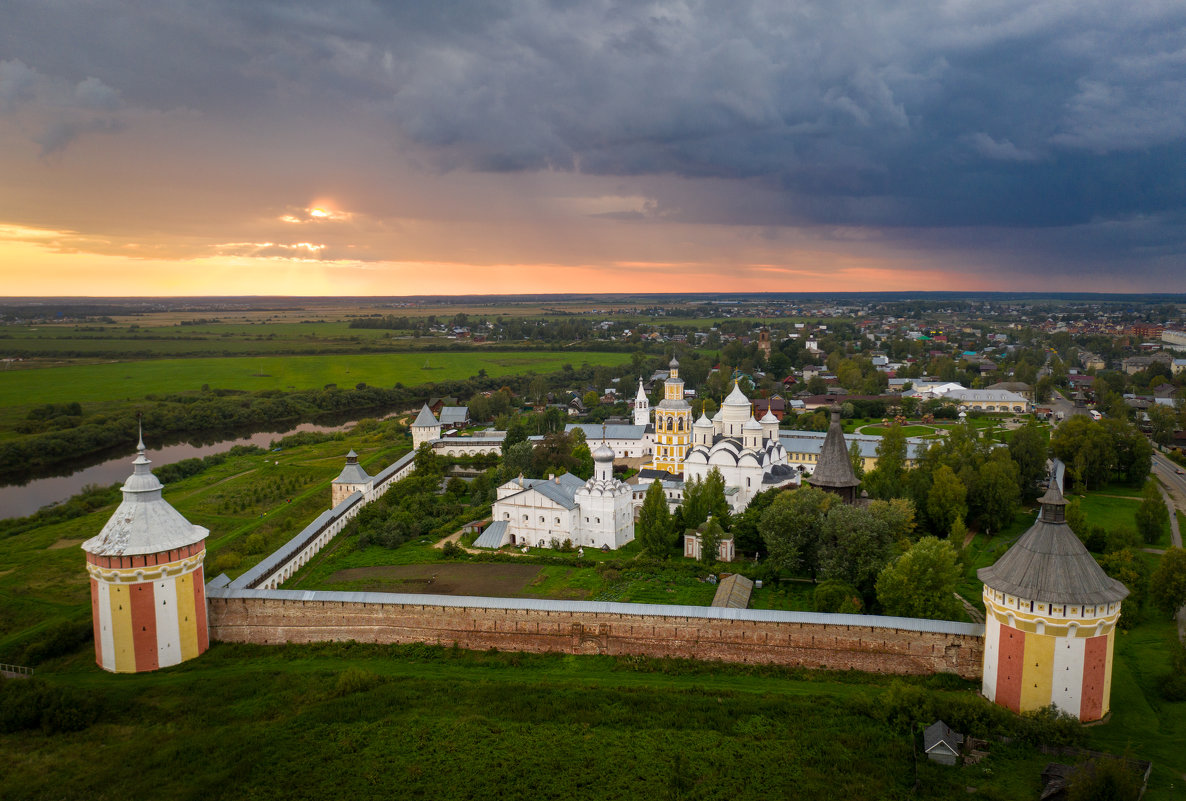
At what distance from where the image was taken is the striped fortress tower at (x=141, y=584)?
19.6m

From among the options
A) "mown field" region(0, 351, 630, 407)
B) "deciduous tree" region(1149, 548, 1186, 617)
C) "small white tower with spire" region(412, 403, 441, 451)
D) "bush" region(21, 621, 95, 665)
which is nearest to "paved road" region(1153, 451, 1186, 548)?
"deciduous tree" region(1149, 548, 1186, 617)

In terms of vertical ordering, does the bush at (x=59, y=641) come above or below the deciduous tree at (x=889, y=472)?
below

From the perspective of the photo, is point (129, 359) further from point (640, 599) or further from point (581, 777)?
point (581, 777)

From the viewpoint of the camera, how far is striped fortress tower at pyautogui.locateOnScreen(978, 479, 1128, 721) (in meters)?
16.4

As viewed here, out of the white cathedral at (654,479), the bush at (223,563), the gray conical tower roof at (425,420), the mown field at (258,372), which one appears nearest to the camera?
the bush at (223,563)

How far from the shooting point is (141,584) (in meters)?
19.7

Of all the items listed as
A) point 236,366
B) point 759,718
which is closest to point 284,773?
point 759,718

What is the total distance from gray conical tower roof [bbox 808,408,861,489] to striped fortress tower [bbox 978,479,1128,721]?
491 inches

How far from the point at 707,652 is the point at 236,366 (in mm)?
87050

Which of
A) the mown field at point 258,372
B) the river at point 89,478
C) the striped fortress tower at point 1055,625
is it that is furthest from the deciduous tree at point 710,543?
the mown field at point 258,372

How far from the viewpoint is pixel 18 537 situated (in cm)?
3309

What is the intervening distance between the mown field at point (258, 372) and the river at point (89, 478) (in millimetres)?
12891

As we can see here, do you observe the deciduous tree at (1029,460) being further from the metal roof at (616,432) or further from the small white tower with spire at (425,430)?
the small white tower with spire at (425,430)

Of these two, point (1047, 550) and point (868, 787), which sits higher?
point (1047, 550)
